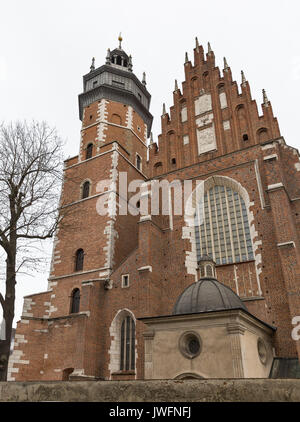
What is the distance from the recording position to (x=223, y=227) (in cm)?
1703

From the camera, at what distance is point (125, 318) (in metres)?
16.6

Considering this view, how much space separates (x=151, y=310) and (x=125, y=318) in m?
2.27

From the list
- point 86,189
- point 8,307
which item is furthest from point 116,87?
point 8,307

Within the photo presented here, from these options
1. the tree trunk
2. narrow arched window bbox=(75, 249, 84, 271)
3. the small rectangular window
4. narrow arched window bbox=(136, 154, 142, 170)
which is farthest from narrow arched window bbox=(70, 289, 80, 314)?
narrow arched window bbox=(136, 154, 142, 170)

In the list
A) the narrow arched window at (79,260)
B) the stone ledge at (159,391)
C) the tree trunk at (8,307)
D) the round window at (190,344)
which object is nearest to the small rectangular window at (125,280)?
the narrow arched window at (79,260)

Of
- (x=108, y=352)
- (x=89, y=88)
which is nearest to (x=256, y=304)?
(x=108, y=352)

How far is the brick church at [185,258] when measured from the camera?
11.9 metres

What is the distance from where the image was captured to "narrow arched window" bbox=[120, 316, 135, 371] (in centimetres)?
1562

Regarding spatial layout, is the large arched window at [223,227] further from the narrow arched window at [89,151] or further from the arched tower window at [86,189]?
the narrow arched window at [89,151]

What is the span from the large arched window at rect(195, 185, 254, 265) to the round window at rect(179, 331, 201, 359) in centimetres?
531

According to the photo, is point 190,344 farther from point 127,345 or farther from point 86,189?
point 86,189

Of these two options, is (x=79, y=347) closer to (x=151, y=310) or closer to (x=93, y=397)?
(x=151, y=310)

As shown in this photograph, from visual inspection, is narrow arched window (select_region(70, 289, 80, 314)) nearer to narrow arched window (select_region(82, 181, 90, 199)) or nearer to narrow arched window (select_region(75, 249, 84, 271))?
narrow arched window (select_region(75, 249, 84, 271))

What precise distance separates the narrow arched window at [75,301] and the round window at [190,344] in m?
9.04
